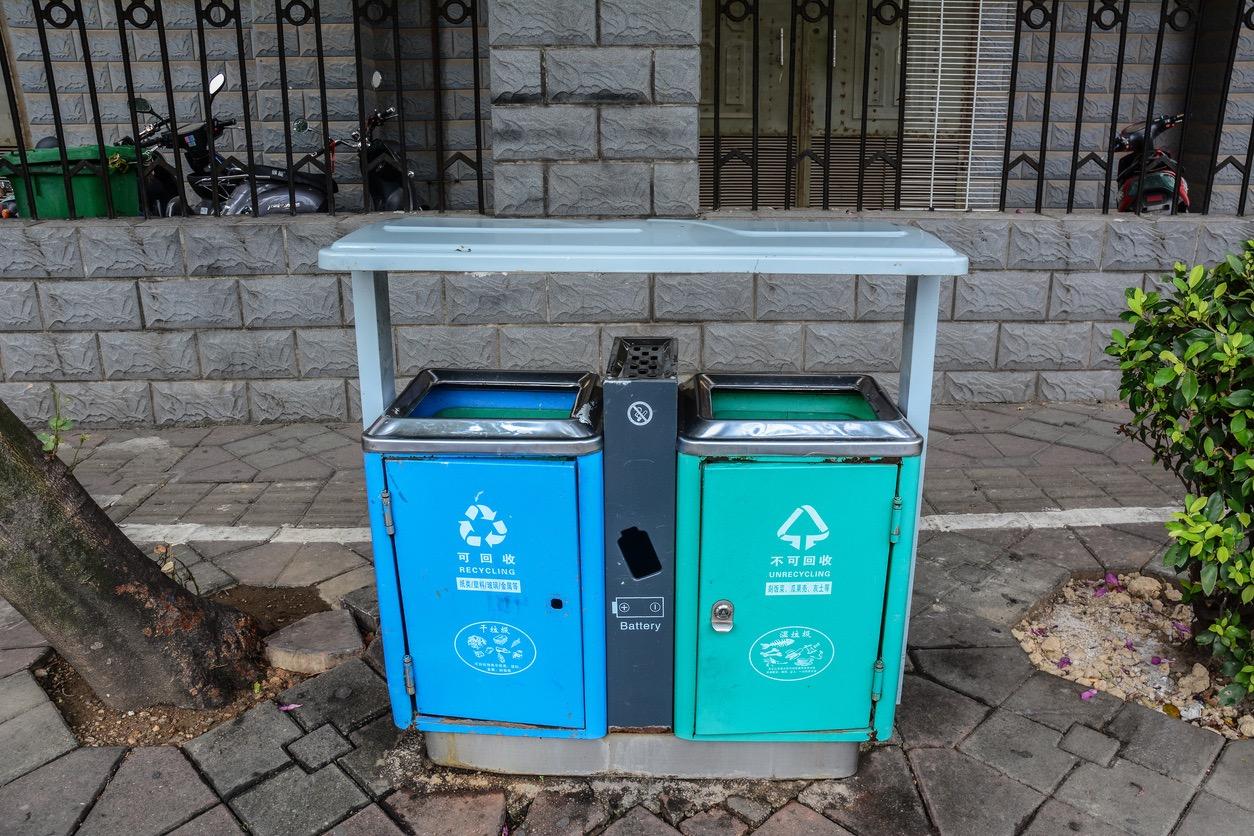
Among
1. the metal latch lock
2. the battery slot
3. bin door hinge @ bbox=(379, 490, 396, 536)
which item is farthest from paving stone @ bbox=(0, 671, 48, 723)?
the metal latch lock

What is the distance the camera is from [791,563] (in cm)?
246

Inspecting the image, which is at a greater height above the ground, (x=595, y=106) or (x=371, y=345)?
(x=595, y=106)

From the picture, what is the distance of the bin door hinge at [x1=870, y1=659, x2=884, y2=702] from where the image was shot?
2.56 m

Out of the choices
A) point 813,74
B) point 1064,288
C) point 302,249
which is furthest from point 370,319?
point 813,74

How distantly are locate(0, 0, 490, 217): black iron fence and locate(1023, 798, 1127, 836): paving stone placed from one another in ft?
13.7

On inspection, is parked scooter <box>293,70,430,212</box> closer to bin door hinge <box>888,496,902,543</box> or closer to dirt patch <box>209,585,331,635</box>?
dirt patch <box>209,585,331,635</box>

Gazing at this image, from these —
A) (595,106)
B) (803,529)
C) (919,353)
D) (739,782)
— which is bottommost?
(739,782)

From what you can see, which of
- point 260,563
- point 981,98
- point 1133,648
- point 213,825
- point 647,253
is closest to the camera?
point 647,253

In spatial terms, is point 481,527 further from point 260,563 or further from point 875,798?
point 260,563

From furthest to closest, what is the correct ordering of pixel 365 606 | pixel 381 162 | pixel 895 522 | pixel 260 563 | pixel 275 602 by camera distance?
pixel 381 162 < pixel 260 563 < pixel 275 602 < pixel 365 606 < pixel 895 522

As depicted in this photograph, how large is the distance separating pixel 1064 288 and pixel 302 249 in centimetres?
447

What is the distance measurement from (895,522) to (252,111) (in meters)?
7.24

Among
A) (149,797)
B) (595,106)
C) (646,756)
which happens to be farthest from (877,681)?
(595,106)

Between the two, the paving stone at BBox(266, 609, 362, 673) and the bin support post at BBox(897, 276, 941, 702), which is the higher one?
the bin support post at BBox(897, 276, 941, 702)
